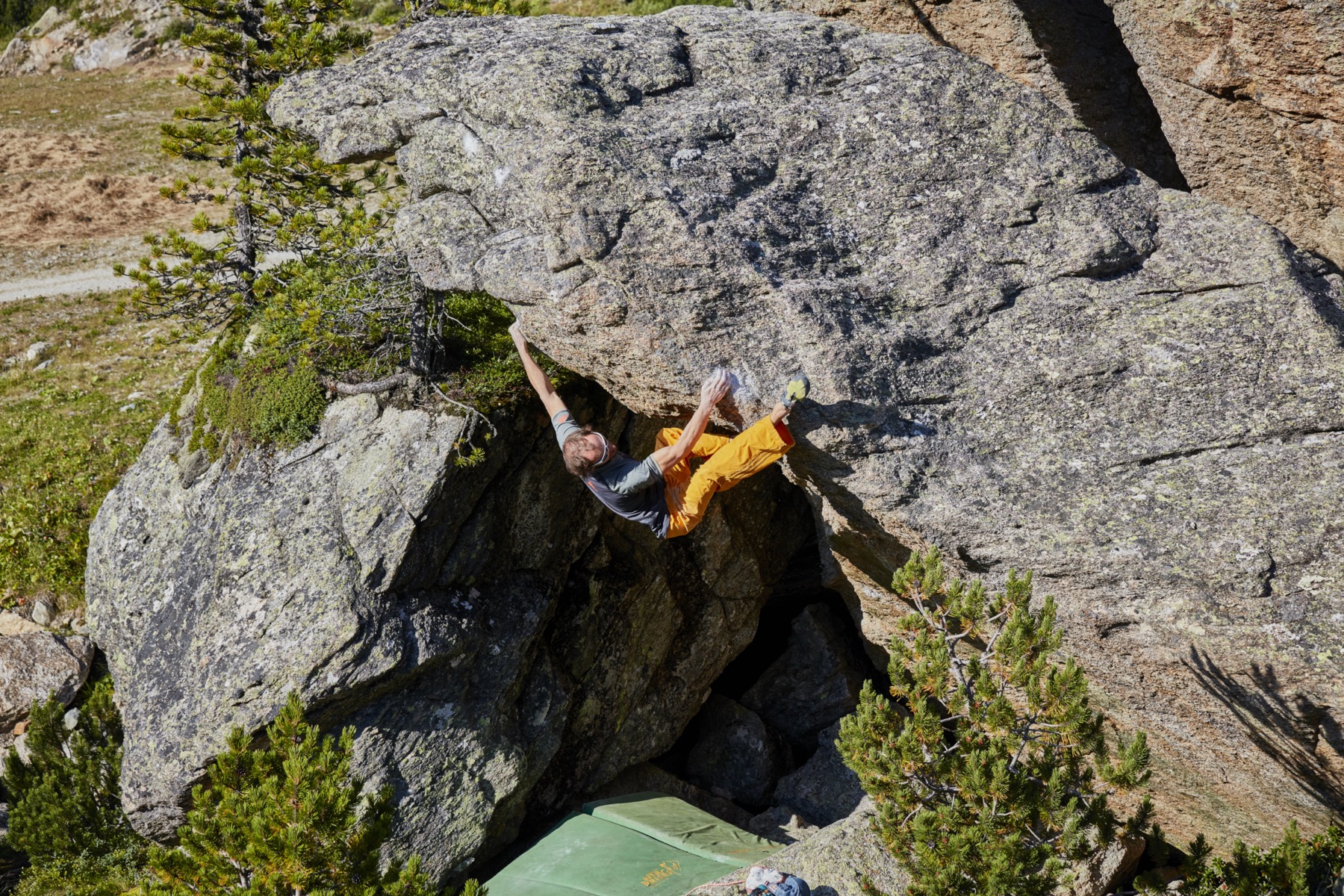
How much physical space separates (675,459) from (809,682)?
7451 mm

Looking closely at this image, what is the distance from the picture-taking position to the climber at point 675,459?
8.34m

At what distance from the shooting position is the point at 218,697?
10.1 meters

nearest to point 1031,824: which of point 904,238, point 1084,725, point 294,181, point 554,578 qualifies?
point 1084,725

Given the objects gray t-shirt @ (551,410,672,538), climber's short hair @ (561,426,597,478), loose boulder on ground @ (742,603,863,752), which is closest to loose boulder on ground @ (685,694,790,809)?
loose boulder on ground @ (742,603,863,752)

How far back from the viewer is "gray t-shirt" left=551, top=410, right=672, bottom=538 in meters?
8.67

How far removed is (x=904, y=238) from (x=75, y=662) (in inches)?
544

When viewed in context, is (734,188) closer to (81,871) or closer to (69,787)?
(69,787)

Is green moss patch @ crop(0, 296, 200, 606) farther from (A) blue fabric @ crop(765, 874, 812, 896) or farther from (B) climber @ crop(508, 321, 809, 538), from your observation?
(A) blue fabric @ crop(765, 874, 812, 896)

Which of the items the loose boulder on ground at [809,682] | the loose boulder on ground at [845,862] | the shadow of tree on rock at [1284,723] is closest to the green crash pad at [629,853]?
the loose boulder on ground at [845,862]

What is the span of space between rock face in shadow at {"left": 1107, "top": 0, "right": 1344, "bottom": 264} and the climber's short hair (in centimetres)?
718

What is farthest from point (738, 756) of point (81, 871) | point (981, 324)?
point (81, 871)

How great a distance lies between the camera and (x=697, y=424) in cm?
829

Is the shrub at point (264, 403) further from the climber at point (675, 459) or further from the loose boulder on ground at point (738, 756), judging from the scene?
the loose boulder on ground at point (738, 756)

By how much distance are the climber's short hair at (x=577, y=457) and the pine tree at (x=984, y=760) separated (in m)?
2.95
